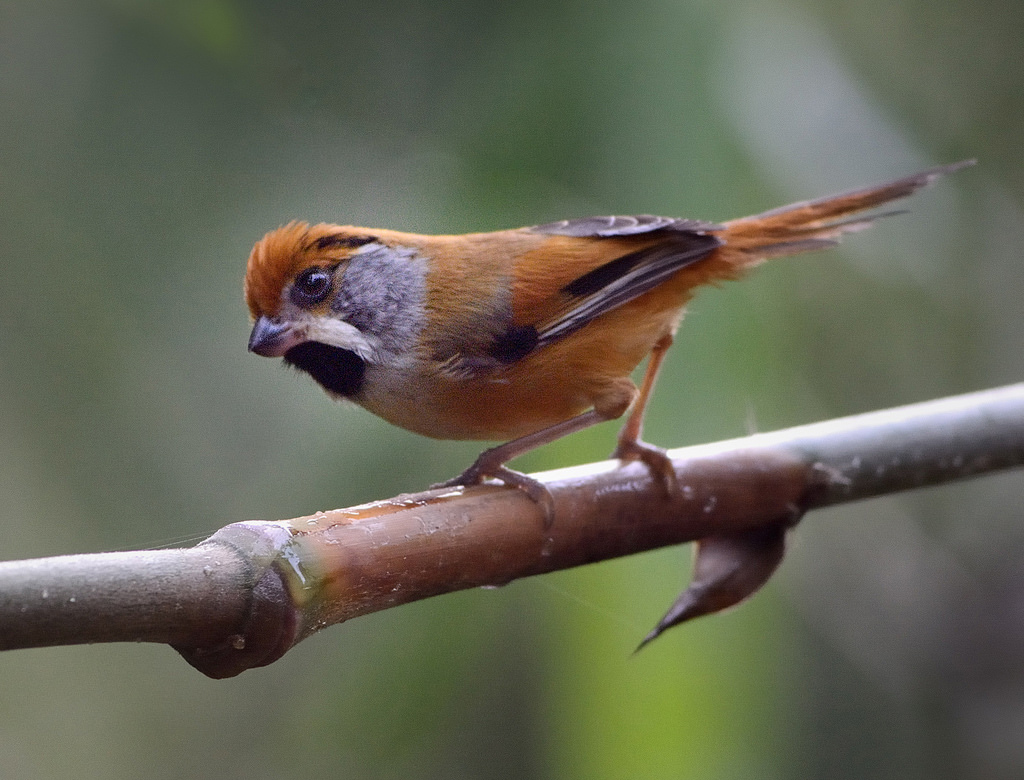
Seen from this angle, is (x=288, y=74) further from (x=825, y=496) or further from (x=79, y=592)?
(x=79, y=592)

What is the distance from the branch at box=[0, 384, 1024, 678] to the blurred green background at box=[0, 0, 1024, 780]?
275 millimetres

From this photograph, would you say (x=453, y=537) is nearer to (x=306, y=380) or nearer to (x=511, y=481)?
(x=511, y=481)

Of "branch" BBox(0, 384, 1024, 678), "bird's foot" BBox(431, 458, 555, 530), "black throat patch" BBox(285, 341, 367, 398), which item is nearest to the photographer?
"branch" BBox(0, 384, 1024, 678)

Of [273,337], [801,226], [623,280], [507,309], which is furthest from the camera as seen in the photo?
[801,226]

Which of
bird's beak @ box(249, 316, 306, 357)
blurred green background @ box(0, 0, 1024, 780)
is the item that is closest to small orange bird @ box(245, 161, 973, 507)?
bird's beak @ box(249, 316, 306, 357)

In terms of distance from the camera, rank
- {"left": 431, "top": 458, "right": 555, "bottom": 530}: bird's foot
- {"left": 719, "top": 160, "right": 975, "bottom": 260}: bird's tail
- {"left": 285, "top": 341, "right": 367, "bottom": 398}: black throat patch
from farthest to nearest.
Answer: {"left": 719, "top": 160, "right": 975, "bottom": 260}: bird's tail < {"left": 285, "top": 341, "right": 367, "bottom": 398}: black throat patch < {"left": 431, "top": 458, "right": 555, "bottom": 530}: bird's foot

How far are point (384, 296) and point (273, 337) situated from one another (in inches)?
13.9

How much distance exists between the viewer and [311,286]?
90.8 inches

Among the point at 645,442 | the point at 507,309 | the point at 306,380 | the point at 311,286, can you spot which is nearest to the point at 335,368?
the point at 306,380

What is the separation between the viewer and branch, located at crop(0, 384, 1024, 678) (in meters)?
1.14

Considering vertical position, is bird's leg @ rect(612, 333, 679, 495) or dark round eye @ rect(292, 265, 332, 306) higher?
dark round eye @ rect(292, 265, 332, 306)

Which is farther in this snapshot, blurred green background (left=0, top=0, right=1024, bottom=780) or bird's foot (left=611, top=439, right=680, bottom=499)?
blurred green background (left=0, top=0, right=1024, bottom=780)

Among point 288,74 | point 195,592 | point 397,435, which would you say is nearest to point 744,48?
point 288,74

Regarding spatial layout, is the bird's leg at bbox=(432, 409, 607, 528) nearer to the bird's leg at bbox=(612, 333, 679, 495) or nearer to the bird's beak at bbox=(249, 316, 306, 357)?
the bird's leg at bbox=(612, 333, 679, 495)
